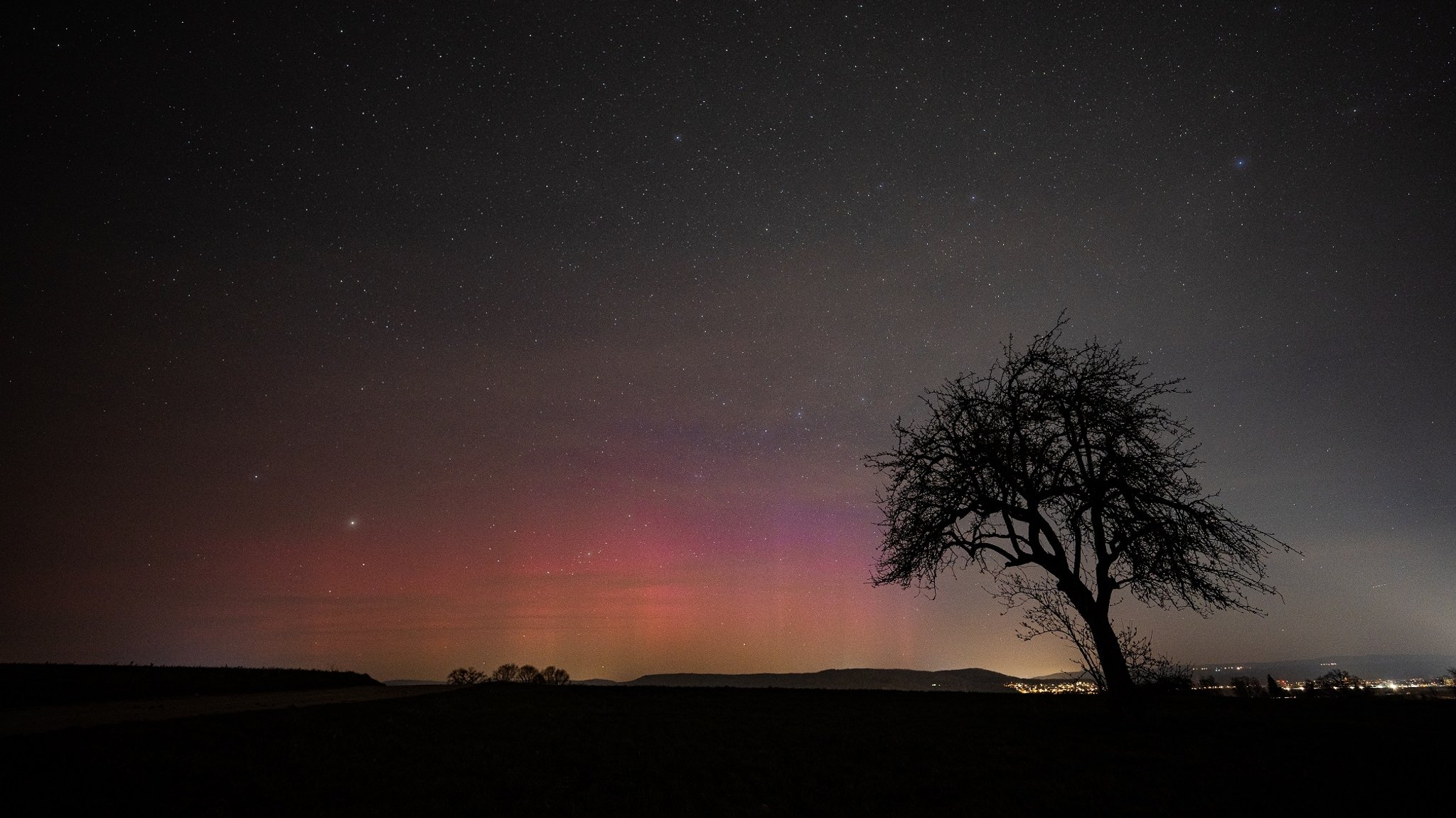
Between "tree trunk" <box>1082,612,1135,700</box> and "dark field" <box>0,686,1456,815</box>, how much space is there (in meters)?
0.65

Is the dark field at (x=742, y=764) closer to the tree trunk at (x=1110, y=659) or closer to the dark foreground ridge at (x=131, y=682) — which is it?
the tree trunk at (x=1110, y=659)

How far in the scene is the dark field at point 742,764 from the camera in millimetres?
7828

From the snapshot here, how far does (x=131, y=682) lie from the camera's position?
16.3 metres

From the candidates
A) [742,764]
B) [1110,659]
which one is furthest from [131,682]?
[1110,659]

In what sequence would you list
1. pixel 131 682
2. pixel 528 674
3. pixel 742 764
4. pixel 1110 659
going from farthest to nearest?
pixel 528 674
pixel 131 682
pixel 1110 659
pixel 742 764

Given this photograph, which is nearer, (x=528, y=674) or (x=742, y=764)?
(x=742, y=764)

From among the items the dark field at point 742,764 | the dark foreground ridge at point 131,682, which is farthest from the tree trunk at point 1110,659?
the dark foreground ridge at point 131,682

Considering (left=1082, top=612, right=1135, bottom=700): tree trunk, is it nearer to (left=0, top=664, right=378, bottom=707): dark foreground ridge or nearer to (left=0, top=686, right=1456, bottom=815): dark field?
(left=0, top=686, right=1456, bottom=815): dark field

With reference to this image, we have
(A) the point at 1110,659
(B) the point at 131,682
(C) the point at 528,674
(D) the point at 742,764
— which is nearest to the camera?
(D) the point at 742,764

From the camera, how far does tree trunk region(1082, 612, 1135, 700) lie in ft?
46.1

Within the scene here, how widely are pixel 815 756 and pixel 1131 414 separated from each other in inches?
453

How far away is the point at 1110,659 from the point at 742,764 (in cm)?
948

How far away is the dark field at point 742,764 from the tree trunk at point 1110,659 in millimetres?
648

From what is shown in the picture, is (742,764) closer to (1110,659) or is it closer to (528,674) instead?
(1110,659)
